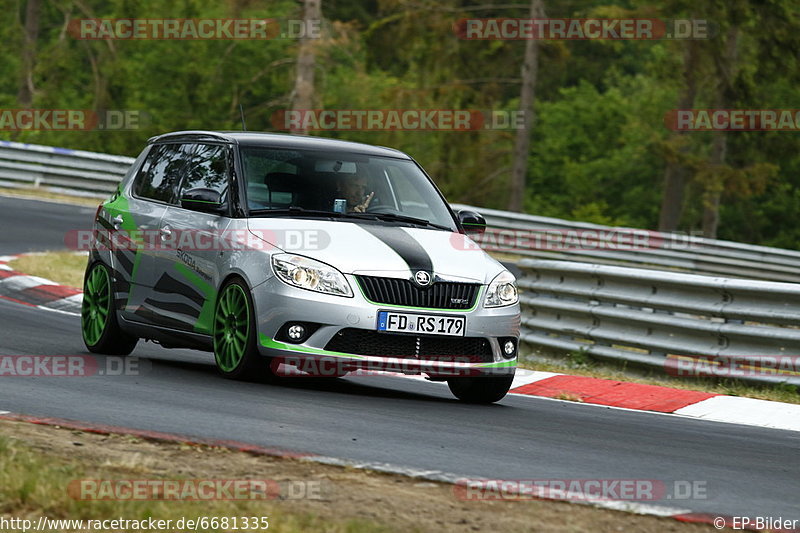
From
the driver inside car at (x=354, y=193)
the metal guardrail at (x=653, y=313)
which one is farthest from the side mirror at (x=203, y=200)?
the metal guardrail at (x=653, y=313)

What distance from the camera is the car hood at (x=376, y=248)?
871cm

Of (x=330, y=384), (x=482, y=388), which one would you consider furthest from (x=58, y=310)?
(x=482, y=388)

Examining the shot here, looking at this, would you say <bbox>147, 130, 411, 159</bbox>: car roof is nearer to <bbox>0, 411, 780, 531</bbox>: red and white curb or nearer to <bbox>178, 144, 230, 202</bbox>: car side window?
<bbox>178, 144, 230, 202</bbox>: car side window

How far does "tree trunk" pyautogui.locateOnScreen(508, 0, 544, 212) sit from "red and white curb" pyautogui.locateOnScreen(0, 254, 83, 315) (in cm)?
2138

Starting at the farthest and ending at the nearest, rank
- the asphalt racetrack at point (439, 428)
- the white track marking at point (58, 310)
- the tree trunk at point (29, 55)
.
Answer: the tree trunk at point (29, 55) < the white track marking at point (58, 310) < the asphalt racetrack at point (439, 428)

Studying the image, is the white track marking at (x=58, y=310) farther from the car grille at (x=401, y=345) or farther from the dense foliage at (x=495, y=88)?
the dense foliage at (x=495, y=88)

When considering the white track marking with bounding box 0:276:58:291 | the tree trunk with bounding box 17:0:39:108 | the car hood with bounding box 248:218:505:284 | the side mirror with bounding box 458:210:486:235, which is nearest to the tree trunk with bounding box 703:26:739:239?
the tree trunk with bounding box 17:0:39:108

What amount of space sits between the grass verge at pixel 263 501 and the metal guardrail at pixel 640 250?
1993 centimetres

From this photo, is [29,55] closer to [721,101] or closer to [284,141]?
[721,101]

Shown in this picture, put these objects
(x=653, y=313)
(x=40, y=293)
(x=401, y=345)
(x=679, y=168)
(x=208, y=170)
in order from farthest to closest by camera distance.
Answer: (x=679, y=168) → (x=40, y=293) → (x=653, y=313) → (x=208, y=170) → (x=401, y=345)

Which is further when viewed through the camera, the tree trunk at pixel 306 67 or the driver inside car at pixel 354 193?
the tree trunk at pixel 306 67

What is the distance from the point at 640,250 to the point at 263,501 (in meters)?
22.3

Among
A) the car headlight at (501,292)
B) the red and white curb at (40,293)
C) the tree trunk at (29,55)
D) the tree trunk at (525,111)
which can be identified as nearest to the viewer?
the car headlight at (501,292)

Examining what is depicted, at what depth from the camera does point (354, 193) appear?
9695 mm
